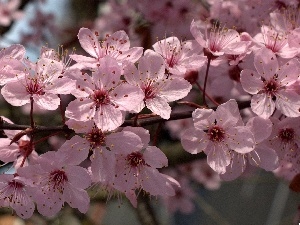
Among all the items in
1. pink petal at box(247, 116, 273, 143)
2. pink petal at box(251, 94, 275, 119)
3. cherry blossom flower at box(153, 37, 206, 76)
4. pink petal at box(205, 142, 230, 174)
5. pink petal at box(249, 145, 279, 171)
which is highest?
cherry blossom flower at box(153, 37, 206, 76)

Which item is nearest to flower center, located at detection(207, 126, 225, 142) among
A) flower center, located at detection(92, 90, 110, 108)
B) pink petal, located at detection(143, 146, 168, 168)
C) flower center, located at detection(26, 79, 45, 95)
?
pink petal, located at detection(143, 146, 168, 168)

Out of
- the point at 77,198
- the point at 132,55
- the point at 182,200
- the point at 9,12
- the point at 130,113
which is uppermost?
the point at 132,55

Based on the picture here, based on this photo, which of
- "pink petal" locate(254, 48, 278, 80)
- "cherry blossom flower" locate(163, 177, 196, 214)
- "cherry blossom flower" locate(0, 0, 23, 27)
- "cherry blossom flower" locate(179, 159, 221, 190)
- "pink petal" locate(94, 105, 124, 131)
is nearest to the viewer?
"pink petal" locate(94, 105, 124, 131)

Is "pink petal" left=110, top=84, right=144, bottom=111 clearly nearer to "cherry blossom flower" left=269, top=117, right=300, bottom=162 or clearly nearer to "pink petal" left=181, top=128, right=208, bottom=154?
"pink petal" left=181, top=128, right=208, bottom=154

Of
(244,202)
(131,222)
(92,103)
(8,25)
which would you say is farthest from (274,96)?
(131,222)

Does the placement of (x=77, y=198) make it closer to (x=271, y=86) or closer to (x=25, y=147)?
(x=25, y=147)

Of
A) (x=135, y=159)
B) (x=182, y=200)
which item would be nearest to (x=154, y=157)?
(x=135, y=159)

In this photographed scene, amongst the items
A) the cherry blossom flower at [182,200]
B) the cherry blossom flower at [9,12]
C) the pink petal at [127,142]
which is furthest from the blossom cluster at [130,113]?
the cherry blossom flower at [182,200]

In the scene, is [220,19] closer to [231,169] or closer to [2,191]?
[231,169]
